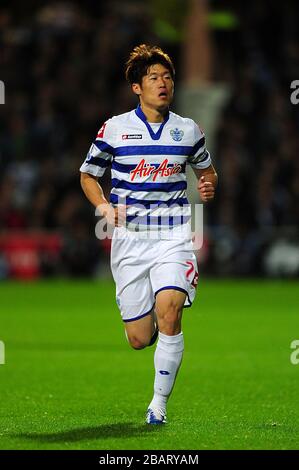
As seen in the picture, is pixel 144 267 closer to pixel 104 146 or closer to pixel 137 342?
pixel 137 342

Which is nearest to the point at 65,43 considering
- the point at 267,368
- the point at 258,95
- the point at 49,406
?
the point at 258,95

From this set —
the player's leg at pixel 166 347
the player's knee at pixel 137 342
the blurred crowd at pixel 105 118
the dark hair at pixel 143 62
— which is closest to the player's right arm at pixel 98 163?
the dark hair at pixel 143 62

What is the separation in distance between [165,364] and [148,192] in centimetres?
113

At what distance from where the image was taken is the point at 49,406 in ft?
28.9

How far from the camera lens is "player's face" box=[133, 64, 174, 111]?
8133 millimetres

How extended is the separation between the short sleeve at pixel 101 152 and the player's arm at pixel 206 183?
2.06 feet

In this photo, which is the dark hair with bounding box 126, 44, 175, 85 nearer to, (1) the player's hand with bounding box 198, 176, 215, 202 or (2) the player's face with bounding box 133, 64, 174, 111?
(2) the player's face with bounding box 133, 64, 174, 111

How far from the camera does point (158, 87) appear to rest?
26.7ft

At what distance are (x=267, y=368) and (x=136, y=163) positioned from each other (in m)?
3.84

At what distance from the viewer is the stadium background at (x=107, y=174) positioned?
16859 mm

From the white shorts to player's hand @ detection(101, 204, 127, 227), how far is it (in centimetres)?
24

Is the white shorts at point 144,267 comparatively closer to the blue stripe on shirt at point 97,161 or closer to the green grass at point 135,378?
the blue stripe on shirt at point 97,161

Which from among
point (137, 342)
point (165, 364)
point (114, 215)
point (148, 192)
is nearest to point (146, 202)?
point (148, 192)
